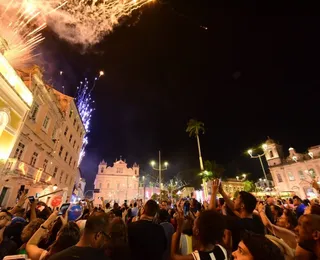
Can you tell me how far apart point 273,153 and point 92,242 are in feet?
208

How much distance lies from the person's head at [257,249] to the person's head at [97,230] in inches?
66.6

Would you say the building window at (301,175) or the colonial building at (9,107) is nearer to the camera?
the colonial building at (9,107)

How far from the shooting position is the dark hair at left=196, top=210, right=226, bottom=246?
2344 mm

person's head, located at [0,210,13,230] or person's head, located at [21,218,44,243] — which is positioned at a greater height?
person's head, located at [0,210,13,230]

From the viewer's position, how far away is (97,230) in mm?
2270

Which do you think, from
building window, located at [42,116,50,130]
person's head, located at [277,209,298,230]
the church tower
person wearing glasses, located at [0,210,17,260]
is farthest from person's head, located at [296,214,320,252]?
the church tower

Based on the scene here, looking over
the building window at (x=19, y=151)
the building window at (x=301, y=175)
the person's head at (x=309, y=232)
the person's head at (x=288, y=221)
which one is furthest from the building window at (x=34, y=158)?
the building window at (x=301, y=175)

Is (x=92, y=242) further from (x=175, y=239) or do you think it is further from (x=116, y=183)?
(x=116, y=183)

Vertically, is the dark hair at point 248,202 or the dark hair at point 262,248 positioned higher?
the dark hair at point 248,202

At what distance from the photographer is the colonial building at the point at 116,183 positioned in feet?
203

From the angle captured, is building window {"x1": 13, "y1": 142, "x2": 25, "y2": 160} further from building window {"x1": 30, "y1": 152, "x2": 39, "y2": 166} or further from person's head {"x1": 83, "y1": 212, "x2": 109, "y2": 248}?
person's head {"x1": 83, "y1": 212, "x2": 109, "y2": 248}

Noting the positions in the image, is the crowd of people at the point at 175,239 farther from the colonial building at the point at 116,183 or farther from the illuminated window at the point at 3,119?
the colonial building at the point at 116,183

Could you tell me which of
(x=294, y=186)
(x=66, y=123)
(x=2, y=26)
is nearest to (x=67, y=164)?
A: (x=66, y=123)

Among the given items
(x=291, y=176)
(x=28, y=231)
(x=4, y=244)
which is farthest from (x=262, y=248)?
(x=291, y=176)
